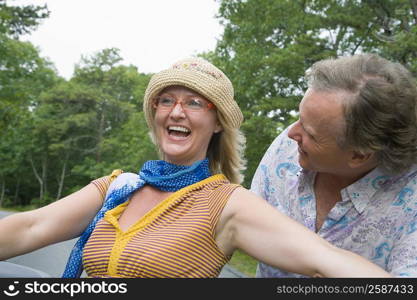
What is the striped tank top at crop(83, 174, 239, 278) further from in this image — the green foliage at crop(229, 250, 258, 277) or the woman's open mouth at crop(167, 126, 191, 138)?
the green foliage at crop(229, 250, 258, 277)

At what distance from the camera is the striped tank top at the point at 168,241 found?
1.95m

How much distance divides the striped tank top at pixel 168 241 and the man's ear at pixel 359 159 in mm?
460

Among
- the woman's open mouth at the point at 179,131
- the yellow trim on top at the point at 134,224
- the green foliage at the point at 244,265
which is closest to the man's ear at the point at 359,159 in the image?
the yellow trim on top at the point at 134,224

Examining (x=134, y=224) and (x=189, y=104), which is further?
(x=189, y=104)

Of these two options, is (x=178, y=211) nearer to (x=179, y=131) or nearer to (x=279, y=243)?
(x=179, y=131)

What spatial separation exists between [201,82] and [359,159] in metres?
0.69

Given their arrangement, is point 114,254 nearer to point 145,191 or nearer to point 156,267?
→ point 156,267

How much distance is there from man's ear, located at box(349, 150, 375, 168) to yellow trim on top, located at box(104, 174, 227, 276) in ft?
1.75

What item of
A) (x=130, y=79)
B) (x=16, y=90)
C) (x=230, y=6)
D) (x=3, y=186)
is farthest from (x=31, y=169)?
(x=230, y=6)

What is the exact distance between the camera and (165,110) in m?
2.23

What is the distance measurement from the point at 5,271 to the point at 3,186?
42.5 m

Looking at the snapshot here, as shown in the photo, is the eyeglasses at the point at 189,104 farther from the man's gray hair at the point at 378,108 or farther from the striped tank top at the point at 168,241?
the man's gray hair at the point at 378,108

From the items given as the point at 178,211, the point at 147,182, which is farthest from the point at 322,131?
the point at 147,182

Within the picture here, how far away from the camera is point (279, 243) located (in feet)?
5.82
